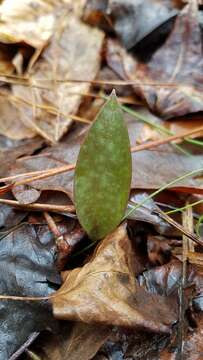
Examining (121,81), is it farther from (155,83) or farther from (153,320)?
(153,320)

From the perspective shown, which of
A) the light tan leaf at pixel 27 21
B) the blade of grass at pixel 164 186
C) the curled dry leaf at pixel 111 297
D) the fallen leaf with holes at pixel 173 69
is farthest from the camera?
the light tan leaf at pixel 27 21

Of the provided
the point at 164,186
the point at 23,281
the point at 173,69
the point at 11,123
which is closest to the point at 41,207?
the point at 23,281

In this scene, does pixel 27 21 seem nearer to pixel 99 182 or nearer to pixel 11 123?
pixel 11 123

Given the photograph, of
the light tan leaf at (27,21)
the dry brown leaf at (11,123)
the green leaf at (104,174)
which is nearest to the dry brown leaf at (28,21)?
the light tan leaf at (27,21)

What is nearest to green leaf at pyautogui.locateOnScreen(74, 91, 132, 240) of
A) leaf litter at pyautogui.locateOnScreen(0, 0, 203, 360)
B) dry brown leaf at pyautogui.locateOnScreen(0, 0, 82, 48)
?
leaf litter at pyautogui.locateOnScreen(0, 0, 203, 360)

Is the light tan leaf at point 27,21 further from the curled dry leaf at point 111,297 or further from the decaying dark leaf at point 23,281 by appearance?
the curled dry leaf at point 111,297

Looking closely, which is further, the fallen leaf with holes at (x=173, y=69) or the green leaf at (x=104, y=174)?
the fallen leaf with holes at (x=173, y=69)
